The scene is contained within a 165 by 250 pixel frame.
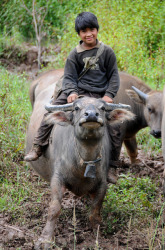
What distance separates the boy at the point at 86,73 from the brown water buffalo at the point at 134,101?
1.54 m

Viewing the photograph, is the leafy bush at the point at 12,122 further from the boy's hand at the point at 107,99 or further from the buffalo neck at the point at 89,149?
the buffalo neck at the point at 89,149

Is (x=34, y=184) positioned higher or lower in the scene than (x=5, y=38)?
lower

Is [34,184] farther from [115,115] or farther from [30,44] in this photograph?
[30,44]

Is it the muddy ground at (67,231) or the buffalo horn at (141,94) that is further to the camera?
the buffalo horn at (141,94)

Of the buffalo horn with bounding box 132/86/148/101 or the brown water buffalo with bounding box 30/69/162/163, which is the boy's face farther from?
the buffalo horn with bounding box 132/86/148/101

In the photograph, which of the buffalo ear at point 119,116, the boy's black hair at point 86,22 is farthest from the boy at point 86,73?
the buffalo ear at point 119,116

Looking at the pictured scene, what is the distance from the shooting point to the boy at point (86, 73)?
4344 mm

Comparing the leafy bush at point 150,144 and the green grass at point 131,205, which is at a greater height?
the green grass at point 131,205

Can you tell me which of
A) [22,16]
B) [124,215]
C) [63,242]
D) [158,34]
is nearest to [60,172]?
[63,242]

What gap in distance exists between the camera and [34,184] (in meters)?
5.32

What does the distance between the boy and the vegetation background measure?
37.0 inches

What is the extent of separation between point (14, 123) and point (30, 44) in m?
6.92

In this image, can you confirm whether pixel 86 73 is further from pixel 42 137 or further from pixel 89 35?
pixel 42 137

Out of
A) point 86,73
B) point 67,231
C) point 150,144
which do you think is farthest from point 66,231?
point 150,144
